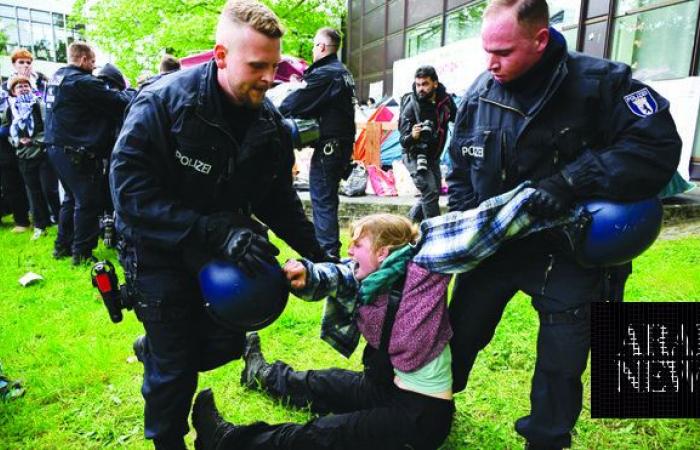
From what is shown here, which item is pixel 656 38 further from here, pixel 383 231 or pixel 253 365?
pixel 253 365

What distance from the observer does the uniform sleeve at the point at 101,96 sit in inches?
204

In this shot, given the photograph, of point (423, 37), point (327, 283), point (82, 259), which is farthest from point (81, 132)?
point (423, 37)

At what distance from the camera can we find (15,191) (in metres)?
7.42

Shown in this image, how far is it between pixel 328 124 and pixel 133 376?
293 centimetres

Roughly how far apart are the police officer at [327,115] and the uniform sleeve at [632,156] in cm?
321

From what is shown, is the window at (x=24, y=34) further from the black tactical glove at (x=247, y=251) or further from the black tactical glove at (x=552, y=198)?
the black tactical glove at (x=552, y=198)

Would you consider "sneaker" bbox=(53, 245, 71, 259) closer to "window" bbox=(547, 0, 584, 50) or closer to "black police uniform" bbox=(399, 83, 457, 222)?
"black police uniform" bbox=(399, 83, 457, 222)

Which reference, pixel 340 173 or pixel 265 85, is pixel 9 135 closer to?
pixel 340 173

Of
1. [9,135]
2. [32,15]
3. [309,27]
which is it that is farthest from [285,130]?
[32,15]

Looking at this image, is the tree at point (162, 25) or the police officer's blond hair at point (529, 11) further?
the tree at point (162, 25)

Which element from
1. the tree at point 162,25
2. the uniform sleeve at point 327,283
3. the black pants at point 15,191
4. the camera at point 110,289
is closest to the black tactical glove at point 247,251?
the uniform sleeve at point 327,283

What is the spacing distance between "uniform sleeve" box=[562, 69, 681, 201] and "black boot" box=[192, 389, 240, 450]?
1921mm

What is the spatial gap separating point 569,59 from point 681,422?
2134 millimetres

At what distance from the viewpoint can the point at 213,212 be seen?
2.21 meters
